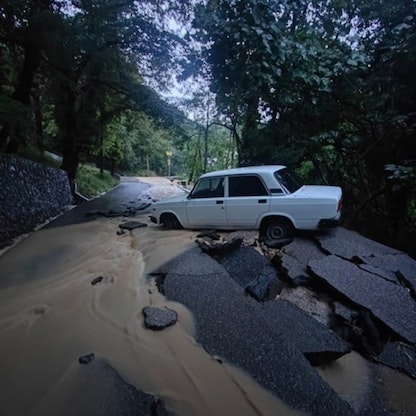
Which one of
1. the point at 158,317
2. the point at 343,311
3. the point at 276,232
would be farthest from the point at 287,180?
the point at 158,317

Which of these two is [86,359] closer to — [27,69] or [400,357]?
[400,357]

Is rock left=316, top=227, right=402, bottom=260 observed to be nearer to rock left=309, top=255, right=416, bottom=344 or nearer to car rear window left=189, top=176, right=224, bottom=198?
rock left=309, top=255, right=416, bottom=344

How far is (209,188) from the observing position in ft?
21.4

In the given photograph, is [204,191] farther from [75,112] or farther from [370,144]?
[75,112]

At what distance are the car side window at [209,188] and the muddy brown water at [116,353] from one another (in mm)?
1939

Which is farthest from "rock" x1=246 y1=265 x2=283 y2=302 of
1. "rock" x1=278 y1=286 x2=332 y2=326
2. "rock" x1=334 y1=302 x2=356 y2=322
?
"rock" x1=334 y1=302 x2=356 y2=322

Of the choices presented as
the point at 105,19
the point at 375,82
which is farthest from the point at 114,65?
the point at 375,82

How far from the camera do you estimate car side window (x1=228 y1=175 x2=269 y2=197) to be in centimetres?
580

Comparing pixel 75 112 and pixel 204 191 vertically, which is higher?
pixel 75 112

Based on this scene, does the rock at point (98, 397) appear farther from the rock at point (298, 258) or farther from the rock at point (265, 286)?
the rock at point (298, 258)

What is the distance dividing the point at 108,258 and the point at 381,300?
506 cm

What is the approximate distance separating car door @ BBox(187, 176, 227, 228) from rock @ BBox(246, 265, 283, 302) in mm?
2270

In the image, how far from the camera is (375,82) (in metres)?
6.16

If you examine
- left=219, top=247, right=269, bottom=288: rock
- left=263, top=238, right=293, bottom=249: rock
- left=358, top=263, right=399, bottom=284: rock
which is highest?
left=263, top=238, right=293, bottom=249: rock
